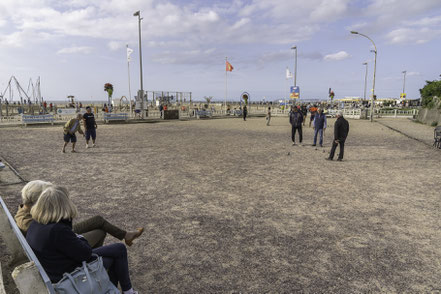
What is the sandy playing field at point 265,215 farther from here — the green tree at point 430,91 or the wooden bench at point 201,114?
the wooden bench at point 201,114

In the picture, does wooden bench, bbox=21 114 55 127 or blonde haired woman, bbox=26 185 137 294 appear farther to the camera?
wooden bench, bbox=21 114 55 127

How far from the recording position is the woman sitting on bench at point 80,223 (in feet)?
8.52

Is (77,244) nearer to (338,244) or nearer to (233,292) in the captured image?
(233,292)

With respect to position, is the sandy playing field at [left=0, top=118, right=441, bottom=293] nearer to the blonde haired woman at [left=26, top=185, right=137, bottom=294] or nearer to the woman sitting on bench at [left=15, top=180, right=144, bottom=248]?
the woman sitting on bench at [left=15, top=180, right=144, bottom=248]

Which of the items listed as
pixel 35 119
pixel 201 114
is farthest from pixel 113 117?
pixel 201 114

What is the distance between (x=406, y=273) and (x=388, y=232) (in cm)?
118

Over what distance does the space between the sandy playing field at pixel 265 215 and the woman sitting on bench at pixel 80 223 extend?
693 millimetres

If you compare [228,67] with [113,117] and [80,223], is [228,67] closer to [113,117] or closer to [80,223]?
[113,117]

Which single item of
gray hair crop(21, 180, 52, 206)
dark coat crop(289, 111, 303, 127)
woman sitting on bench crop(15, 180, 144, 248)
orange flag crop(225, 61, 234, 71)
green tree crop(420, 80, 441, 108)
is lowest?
woman sitting on bench crop(15, 180, 144, 248)

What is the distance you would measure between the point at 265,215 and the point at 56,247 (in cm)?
374

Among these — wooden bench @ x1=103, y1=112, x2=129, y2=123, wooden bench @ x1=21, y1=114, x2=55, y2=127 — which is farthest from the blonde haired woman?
wooden bench @ x1=103, y1=112, x2=129, y2=123

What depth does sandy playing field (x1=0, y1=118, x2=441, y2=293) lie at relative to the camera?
356 centimetres

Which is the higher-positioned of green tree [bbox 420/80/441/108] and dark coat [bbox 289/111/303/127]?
green tree [bbox 420/80/441/108]

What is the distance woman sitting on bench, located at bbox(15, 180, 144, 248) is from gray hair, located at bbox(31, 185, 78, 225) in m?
0.21
